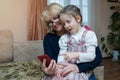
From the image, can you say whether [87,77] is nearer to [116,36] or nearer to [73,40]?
[73,40]

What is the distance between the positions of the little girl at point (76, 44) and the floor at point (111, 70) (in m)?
2.66

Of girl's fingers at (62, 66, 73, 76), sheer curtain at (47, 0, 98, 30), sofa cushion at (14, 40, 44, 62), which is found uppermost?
sheer curtain at (47, 0, 98, 30)

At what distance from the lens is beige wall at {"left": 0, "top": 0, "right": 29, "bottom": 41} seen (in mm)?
3807

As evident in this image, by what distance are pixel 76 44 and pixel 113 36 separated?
4191 mm

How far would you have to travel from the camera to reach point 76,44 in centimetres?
122

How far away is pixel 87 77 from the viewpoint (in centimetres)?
123

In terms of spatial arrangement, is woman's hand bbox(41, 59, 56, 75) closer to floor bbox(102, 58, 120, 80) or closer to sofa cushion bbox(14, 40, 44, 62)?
sofa cushion bbox(14, 40, 44, 62)

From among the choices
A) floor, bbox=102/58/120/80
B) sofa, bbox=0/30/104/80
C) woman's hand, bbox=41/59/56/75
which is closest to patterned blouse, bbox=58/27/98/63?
woman's hand, bbox=41/59/56/75

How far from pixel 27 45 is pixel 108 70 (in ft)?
6.68

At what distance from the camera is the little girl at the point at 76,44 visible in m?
1.16

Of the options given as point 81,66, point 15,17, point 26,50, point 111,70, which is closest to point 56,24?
point 81,66

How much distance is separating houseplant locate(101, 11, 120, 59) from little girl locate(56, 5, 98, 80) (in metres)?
4.06

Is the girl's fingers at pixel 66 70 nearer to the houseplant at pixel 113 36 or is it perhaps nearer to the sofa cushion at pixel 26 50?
the sofa cushion at pixel 26 50

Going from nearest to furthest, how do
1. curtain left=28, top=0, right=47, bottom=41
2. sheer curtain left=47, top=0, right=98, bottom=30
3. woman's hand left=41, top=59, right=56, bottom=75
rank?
woman's hand left=41, top=59, right=56, bottom=75, curtain left=28, top=0, right=47, bottom=41, sheer curtain left=47, top=0, right=98, bottom=30
